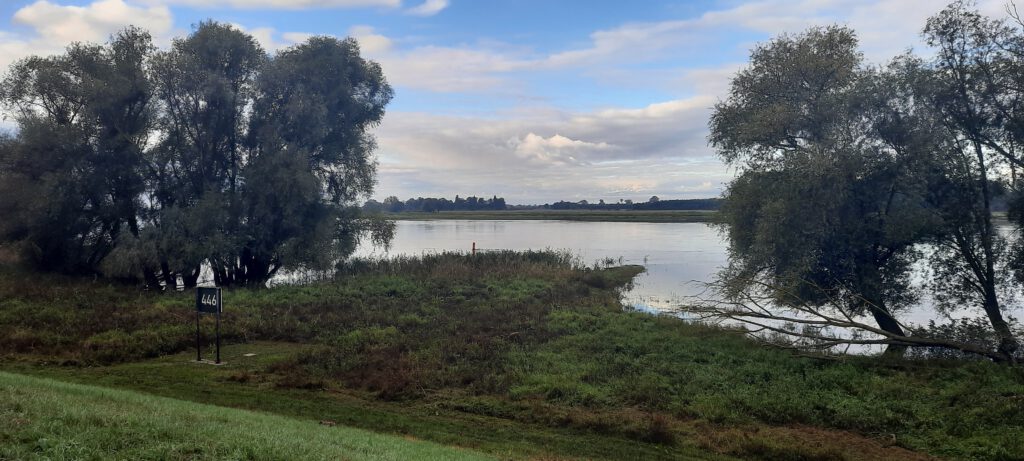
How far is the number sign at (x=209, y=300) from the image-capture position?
1380cm

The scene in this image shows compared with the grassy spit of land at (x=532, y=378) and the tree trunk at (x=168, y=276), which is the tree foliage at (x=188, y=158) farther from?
the grassy spit of land at (x=532, y=378)

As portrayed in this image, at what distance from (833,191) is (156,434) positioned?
1519cm

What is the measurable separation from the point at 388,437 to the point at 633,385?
5.09 metres

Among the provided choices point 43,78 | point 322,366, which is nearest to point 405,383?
point 322,366

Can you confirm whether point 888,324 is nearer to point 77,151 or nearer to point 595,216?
point 77,151

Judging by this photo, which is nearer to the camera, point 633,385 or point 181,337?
point 633,385

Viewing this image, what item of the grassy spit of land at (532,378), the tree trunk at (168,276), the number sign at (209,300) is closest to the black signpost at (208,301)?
the number sign at (209,300)

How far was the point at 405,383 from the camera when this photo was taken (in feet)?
39.0

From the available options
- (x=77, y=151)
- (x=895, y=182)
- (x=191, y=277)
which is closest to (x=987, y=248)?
(x=895, y=182)

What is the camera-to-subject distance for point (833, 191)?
15336 millimetres

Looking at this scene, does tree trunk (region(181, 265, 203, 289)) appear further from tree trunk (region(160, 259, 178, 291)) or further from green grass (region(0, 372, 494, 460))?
green grass (region(0, 372, 494, 460))

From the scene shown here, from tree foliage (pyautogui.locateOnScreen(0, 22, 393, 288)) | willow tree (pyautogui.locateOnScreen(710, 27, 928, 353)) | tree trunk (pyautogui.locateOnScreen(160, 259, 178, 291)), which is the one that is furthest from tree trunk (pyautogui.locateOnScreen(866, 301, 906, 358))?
tree trunk (pyautogui.locateOnScreen(160, 259, 178, 291))

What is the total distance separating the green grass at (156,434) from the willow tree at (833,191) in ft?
35.5

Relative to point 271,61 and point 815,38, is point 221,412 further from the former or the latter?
point 271,61
